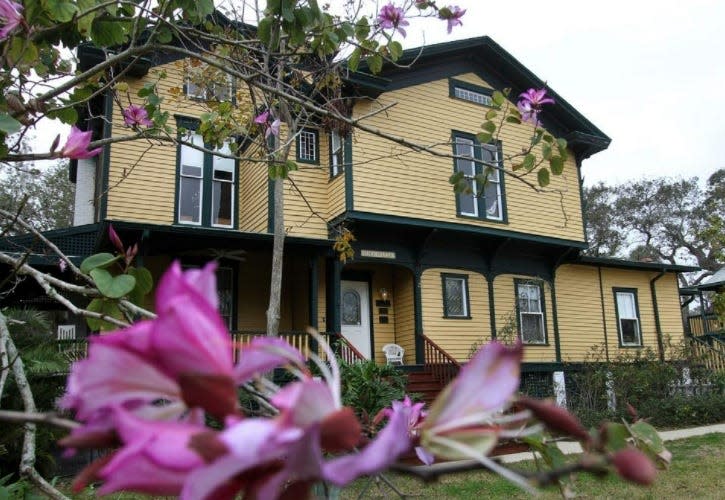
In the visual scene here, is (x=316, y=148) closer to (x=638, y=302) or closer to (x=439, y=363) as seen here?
(x=439, y=363)

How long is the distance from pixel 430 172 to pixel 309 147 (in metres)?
2.67

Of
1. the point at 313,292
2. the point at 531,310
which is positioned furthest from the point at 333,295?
the point at 531,310

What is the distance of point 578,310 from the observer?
613 inches

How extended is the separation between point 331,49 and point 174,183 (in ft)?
31.0

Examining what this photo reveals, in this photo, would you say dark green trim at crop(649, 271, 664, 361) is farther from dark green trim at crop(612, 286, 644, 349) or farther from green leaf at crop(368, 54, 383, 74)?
green leaf at crop(368, 54, 383, 74)

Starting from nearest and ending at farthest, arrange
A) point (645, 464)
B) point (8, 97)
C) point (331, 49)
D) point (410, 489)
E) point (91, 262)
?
point (645, 464) < point (91, 262) < point (8, 97) < point (331, 49) < point (410, 489)

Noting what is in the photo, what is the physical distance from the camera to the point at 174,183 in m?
12.1

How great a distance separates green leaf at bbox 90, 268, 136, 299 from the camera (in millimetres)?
1104

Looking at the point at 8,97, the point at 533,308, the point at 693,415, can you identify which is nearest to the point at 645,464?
the point at 8,97

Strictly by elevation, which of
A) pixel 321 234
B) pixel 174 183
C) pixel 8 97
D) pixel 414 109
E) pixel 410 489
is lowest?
pixel 410 489

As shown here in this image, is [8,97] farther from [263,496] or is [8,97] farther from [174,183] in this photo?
[174,183]

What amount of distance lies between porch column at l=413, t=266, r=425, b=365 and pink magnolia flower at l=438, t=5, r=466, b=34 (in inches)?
370

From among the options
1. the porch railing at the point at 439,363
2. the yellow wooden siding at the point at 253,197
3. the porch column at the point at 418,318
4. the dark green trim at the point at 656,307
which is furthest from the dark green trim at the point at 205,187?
the dark green trim at the point at 656,307

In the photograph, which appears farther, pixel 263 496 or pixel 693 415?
pixel 693 415
